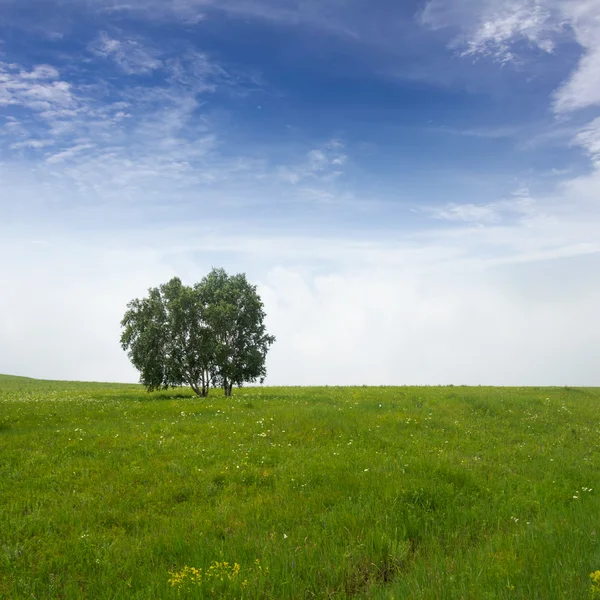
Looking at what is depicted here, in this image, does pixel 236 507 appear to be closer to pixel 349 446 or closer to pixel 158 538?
pixel 158 538

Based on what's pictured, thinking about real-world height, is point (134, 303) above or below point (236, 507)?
above

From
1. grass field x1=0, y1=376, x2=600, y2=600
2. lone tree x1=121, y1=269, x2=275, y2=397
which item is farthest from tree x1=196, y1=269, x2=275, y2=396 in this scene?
grass field x1=0, y1=376, x2=600, y2=600

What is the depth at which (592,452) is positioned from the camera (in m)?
16.9

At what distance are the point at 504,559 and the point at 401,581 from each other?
170 cm

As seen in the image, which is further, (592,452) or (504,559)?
(592,452)

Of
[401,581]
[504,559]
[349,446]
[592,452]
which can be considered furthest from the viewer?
[592,452]

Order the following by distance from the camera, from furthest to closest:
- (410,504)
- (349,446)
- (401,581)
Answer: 1. (349,446)
2. (410,504)
3. (401,581)

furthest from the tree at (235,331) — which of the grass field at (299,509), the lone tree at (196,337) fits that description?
the grass field at (299,509)

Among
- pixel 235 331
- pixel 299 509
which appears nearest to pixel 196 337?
pixel 235 331

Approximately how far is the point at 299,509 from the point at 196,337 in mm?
28545

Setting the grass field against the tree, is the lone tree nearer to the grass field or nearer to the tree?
the tree

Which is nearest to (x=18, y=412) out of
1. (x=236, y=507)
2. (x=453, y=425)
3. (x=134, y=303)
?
(x=134, y=303)

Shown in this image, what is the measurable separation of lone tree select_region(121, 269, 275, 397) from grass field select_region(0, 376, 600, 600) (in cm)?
1650

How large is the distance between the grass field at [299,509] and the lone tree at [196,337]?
54.1 feet
